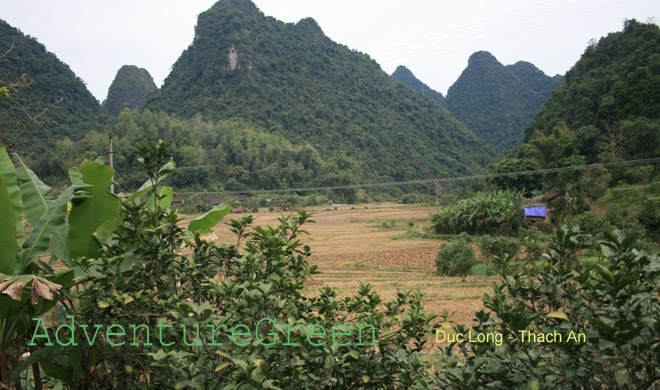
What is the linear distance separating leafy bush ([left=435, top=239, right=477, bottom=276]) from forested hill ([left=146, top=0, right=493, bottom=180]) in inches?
1496

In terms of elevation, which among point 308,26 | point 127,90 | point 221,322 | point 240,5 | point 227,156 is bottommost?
point 221,322

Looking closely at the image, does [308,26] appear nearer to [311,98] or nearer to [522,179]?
[311,98]

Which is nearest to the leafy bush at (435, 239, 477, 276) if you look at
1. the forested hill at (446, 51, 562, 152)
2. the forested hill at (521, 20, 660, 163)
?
the forested hill at (521, 20, 660, 163)

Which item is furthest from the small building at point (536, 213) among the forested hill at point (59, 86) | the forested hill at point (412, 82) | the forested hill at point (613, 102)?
the forested hill at point (412, 82)

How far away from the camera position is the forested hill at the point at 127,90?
213 feet

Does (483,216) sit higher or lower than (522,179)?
lower

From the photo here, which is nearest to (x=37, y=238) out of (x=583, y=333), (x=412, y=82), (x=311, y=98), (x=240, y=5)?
(x=583, y=333)

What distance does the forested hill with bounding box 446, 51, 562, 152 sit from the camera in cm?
7650

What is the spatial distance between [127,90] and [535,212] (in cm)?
6870

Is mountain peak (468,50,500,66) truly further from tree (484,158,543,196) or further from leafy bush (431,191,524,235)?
leafy bush (431,191,524,235)

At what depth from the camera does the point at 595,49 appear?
32219 mm

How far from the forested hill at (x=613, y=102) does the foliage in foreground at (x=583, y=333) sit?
23.1 metres

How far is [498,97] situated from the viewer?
81938 millimetres

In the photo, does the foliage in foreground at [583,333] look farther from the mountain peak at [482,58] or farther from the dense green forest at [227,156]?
the mountain peak at [482,58]
